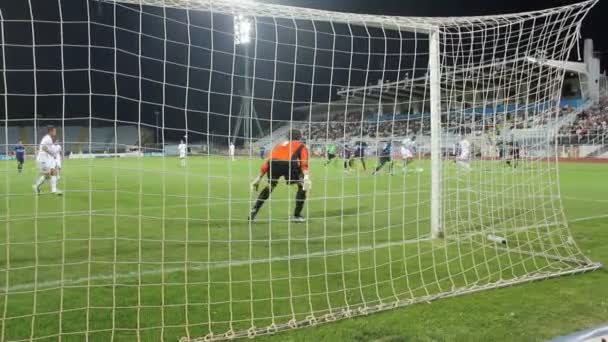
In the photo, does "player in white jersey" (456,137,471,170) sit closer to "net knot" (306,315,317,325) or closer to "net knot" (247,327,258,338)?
"net knot" (306,315,317,325)

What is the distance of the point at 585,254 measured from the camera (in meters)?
7.41

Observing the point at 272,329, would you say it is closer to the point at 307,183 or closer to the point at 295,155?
the point at 307,183

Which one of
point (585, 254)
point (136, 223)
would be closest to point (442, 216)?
point (585, 254)

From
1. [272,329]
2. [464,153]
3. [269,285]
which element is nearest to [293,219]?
[269,285]

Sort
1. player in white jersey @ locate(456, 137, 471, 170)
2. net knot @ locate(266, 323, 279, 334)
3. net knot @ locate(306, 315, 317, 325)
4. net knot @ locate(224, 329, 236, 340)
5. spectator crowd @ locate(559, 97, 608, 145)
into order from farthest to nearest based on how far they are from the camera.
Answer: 1. spectator crowd @ locate(559, 97, 608, 145)
2. player in white jersey @ locate(456, 137, 471, 170)
3. net knot @ locate(306, 315, 317, 325)
4. net knot @ locate(266, 323, 279, 334)
5. net knot @ locate(224, 329, 236, 340)

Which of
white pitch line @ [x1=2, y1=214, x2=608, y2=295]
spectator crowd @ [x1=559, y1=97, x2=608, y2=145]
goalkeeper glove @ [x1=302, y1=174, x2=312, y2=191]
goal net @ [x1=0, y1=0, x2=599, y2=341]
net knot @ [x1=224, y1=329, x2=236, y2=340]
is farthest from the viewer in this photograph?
spectator crowd @ [x1=559, y1=97, x2=608, y2=145]

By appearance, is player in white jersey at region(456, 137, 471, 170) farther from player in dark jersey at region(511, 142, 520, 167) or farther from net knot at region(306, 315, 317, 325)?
net knot at region(306, 315, 317, 325)

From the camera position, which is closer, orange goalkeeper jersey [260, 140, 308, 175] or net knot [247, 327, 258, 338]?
net knot [247, 327, 258, 338]

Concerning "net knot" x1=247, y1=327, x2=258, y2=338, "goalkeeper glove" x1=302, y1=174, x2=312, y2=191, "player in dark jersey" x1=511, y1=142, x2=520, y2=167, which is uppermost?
"player in dark jersey" x1=511, y1=142, x2=520, y2=167

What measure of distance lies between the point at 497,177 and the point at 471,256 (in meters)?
2.80

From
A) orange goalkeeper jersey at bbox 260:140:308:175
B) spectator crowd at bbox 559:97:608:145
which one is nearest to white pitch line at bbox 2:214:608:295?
orange goalkeeper jersey at bbox 260:140:308:175

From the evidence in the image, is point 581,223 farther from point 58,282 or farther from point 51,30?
point 51,30

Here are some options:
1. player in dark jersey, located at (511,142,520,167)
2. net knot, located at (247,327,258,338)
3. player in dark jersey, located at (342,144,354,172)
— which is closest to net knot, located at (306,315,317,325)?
net knot, located at (247,327,258,338)

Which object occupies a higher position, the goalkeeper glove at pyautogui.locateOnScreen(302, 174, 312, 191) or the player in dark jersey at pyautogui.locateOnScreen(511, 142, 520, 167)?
the player in dark jersey at pyautogui.locateOnScreen(511, 142, 520, 167)
